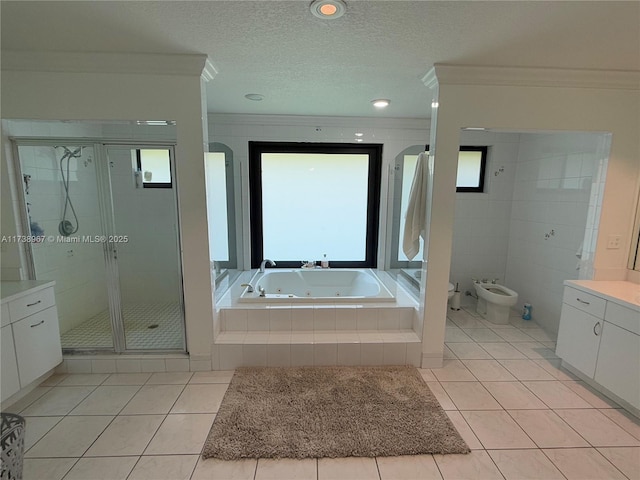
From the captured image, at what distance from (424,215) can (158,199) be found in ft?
8.04

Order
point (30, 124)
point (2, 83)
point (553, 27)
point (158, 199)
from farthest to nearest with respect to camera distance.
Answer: point (158, 199), point (30, 124), point (2, 83), point (553, 27)

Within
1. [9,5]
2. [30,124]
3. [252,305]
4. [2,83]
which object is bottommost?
[252,305]

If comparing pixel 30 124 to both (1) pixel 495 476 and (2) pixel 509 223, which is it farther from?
(2) pixel 509 223

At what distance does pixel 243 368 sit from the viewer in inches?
93.8

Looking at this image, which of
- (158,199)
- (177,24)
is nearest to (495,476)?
(177,24)

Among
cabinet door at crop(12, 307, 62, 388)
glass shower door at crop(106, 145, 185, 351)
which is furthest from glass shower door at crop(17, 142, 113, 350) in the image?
cabinet door at crop(12, 307, 62, 388)

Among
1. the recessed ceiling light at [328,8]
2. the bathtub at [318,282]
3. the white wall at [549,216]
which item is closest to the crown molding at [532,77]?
the white wall at [549,216]

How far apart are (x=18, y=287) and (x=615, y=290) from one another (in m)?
4.23

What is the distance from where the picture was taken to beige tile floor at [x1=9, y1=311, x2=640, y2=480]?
151 cm

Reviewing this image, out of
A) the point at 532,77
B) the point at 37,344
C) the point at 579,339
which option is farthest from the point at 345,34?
the point at 37,344

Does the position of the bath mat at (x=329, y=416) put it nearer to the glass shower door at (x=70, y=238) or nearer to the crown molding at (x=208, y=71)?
the glass shower door at (x=70, y=238)

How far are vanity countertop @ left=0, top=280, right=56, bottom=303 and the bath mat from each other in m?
1.49

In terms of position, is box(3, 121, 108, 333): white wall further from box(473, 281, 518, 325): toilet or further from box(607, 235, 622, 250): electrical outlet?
box(607, 235, 622, 250): electrical outlet

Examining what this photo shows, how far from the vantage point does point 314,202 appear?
3.81m
